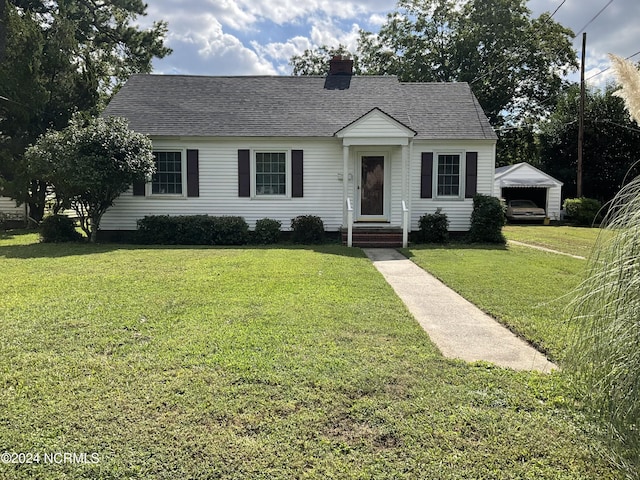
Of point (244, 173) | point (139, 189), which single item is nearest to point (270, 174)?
point (244, 173)

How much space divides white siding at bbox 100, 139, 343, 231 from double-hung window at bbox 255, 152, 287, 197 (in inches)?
9.6

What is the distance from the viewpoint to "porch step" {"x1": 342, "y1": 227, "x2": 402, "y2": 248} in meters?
12.5

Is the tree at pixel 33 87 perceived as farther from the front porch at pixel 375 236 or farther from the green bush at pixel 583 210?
the green bush at pixel 583 210

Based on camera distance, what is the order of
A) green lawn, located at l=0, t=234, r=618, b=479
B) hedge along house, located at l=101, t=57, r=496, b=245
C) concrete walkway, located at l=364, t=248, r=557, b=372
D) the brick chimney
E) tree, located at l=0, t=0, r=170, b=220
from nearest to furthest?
green lawn, located at l=0, t=234, r=618, b=479 < concrete walkway, located at l=364, t=248, r=557, b=372 < hedge along house, located at l=101, t=57, r=496, b=245 < tree, located at l=0, t=0, r=170, b=220 < the brick chimney

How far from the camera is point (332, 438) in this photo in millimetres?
2609

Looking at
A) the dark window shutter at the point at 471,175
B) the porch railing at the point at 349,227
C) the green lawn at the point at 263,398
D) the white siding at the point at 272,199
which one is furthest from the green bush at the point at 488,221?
the green lawn at the point at 263,398

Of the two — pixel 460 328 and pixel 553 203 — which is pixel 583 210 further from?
pixel 460 328

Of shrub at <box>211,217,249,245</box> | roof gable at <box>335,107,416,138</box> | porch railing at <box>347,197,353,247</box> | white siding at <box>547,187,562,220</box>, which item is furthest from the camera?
white siding at <box>547,187,562,220</box>

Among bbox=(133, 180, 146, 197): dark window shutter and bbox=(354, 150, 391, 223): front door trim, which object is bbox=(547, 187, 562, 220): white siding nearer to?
bbox=(354, 150, 391, 223): front door trim

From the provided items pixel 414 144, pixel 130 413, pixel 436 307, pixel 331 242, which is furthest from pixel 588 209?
pixel 130 413

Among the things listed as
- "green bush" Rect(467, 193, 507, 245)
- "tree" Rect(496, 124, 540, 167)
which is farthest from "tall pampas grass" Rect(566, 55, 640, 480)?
"tree" Rect(496, 124, 540, 167)

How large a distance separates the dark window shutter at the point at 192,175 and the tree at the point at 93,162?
1.16 metres

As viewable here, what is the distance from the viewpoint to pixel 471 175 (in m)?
13.4

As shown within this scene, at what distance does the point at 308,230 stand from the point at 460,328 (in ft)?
27.3
